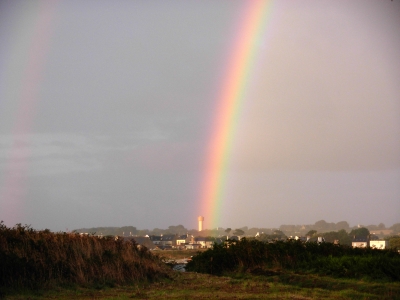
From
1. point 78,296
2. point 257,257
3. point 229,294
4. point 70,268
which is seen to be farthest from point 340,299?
point 257,257

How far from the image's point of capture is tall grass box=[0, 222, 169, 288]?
16844 mm

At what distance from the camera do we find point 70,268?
18.4m

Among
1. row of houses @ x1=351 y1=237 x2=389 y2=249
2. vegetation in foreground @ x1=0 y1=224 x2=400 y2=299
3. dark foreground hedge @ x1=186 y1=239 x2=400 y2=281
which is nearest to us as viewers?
vegetation in foreground @ x1=0 y1=224 x2=400 y2=299

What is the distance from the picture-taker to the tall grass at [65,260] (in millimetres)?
16844

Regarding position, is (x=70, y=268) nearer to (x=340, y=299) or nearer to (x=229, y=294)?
(x=229, y=294)

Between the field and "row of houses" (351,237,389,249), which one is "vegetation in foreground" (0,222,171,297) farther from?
"row of houses" (351,237,389,249)

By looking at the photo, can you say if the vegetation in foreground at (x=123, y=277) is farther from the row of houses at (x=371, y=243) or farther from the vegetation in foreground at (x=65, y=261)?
the row of houses at (x=371, y=243)

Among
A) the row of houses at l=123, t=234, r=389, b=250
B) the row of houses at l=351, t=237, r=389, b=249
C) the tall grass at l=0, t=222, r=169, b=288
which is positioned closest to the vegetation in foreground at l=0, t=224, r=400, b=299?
the tall grass at l=0, t=222, r=169, b=288

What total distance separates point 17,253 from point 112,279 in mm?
3473

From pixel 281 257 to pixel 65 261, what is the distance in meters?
12.0

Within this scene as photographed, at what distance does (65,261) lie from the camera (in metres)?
18.5

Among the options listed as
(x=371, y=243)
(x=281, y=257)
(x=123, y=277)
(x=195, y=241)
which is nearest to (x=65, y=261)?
(x=123, y=277)

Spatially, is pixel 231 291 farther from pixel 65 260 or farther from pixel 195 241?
pixel 195 241

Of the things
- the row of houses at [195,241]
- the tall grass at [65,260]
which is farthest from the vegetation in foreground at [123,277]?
the row of houses at [195,241]
